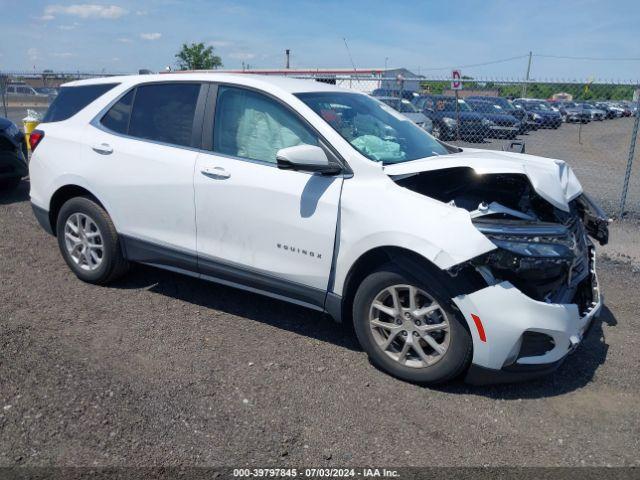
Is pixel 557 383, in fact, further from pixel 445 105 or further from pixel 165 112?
pixel 445 105

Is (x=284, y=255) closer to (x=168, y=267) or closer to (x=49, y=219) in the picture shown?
(x=168, y=267)

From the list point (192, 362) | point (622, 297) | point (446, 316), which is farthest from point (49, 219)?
point (622, 297)

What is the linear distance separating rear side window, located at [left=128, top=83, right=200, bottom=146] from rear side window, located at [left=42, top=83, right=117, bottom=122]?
0.47 metres

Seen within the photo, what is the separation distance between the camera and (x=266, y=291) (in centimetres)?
406

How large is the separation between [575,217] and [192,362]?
2.83 meters

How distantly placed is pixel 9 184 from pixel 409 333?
726cm

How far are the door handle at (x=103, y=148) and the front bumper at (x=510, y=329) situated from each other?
3047 millimetres

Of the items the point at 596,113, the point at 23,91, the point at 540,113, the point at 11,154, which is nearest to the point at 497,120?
the point at 540,113

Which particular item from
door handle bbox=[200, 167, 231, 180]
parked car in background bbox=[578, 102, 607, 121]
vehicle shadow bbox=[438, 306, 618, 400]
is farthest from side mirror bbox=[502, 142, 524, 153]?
parked car in background bbox=[578, 102, 607, 121]

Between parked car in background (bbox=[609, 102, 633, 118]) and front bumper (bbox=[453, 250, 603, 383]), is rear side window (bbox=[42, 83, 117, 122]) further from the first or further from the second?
parked car in background (bbox=[609, 102, 633, 118])

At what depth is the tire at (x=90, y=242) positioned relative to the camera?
4727 mm

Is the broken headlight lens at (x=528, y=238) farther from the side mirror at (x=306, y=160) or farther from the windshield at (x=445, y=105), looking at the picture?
the windshield at (x=445, y=105)

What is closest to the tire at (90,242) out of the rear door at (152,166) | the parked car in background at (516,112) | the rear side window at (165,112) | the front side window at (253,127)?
the rear door at (152,166)

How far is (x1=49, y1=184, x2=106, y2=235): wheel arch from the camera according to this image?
15.9 ft
